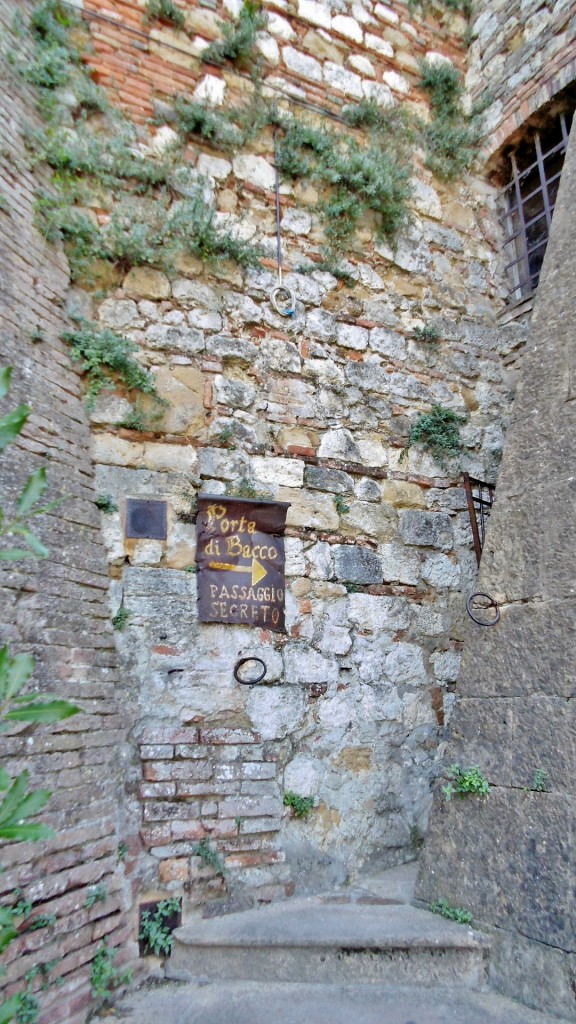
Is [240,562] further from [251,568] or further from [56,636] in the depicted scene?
[56,636]

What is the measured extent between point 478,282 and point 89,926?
3977 mm

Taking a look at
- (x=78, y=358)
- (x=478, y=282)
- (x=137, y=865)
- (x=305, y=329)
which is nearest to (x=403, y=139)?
(x=478, y=282)

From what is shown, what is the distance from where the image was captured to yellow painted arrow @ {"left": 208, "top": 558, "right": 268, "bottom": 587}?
120 inches

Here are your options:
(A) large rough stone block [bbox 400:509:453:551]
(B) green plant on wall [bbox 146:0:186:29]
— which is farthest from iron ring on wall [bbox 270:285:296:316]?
(B) green plant on wall [bbox 146:0:186:29]

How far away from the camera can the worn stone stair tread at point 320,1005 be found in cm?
203

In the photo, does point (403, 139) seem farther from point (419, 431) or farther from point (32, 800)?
point (32, 800)

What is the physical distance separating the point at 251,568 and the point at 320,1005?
1.63 metres

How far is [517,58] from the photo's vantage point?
431 centimetres

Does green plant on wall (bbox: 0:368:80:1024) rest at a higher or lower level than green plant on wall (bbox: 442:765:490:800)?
higher

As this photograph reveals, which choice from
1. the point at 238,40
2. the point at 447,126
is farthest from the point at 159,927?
the point at 447,126

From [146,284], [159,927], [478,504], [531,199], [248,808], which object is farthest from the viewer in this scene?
[531,199]

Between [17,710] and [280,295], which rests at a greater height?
[280,295]

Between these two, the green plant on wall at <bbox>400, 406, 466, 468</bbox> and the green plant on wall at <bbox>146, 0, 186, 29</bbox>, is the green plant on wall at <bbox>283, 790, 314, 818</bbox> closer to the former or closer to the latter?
the green plant on wall at <bbox>400, 406, 466, 468</bbox>

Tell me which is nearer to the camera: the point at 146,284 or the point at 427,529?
the point at 146,284
